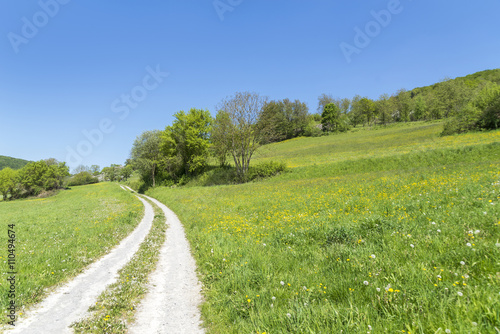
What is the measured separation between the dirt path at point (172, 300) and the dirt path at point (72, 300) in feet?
5.17

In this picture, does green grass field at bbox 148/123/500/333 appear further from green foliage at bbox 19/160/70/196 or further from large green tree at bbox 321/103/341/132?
green foliage at bbox 19/160/70/196

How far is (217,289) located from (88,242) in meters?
9.62

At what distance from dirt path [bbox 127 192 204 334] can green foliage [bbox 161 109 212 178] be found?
40330 millimetres

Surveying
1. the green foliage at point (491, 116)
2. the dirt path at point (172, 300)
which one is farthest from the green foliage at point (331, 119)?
the dirt path at point (172, 300)

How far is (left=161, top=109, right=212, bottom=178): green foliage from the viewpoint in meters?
48.5

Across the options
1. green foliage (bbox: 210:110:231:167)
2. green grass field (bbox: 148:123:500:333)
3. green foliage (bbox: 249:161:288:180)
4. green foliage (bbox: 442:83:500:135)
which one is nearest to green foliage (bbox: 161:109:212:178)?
green foliage (bbox: 210:110:231:167)

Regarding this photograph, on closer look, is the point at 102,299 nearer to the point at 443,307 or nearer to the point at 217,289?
the point at 217,289

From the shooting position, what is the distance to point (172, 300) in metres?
6.21

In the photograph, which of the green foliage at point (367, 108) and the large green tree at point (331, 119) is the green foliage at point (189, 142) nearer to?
the large green tree at point (331, 119)

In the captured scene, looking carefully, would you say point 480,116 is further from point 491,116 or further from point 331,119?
point 331,119

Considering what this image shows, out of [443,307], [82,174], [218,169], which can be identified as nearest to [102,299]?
[443,307]

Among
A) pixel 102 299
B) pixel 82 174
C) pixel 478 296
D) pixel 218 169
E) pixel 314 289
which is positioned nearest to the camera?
pixel 478 296

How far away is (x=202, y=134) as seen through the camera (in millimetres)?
50750

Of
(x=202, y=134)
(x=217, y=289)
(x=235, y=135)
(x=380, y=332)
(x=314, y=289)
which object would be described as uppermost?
(x=202, y=134)
